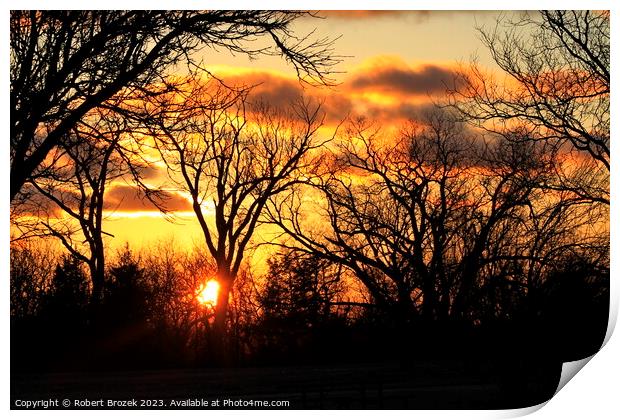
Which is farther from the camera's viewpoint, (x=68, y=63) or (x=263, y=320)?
(x=263, y=320)

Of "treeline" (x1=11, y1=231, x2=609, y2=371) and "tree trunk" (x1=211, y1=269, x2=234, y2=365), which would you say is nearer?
"treeline" (x1=11, y1=231, x2=609, y2=371)

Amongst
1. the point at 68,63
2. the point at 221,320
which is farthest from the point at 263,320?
the point at 68,63

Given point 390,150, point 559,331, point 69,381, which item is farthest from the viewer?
point 390,150

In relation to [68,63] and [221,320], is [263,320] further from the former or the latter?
[68,63]

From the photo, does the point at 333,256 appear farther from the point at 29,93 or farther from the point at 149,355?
the point at 29,93

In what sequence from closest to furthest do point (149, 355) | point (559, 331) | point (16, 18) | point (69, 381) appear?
point (16, 18) < point (69, 381) < point (559, 331) < point (149, 355)

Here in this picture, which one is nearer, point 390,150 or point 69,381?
point 69,381

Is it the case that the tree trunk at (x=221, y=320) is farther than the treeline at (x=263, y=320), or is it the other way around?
the tree trunk at (x=221, y=320)

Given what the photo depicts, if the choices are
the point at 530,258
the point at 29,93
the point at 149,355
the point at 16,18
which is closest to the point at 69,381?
the point at 149,355

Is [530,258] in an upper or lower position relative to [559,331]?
upper

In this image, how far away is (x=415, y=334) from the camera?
34.9 feet

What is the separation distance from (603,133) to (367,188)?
355cm

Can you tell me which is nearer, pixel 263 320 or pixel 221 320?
pixel 221 320

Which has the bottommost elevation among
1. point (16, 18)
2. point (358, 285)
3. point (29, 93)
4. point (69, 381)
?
point (69, 381)
